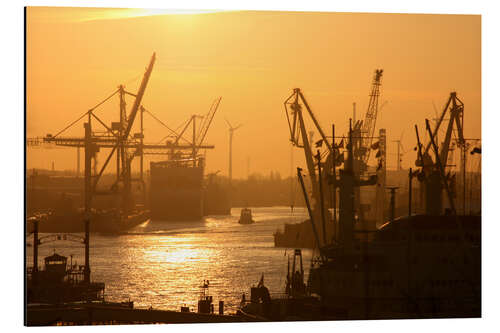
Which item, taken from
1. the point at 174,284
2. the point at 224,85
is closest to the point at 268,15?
the point at 224,85

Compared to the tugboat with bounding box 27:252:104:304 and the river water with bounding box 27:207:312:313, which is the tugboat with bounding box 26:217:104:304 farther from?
the river water with bounding box 27:207:312:313

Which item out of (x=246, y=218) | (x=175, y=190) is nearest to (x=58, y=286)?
(x=246, y=218)

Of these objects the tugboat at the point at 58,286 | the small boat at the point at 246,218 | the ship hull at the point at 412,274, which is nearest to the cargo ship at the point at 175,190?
the small boat at the point at 246,218

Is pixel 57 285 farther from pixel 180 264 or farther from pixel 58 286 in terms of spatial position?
pixel 180 264

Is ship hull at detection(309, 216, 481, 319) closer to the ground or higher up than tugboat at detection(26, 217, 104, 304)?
higher up

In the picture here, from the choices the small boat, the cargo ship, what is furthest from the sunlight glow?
the cargo ship

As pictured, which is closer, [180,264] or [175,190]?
[180,264]

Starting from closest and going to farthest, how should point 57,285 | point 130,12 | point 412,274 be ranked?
point 130,12, point 412,274, point 57,285
